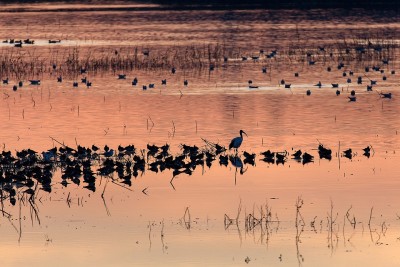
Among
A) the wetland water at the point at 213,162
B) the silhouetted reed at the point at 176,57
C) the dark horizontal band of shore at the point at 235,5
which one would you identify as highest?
the wetland water at the point at 213,162

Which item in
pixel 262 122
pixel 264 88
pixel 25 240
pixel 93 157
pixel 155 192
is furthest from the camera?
pixel 264 88

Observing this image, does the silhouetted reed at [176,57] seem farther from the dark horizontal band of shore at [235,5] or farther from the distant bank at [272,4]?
the dark horizontal band of shore at [235,5]

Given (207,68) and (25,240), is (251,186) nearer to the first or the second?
(25,240)

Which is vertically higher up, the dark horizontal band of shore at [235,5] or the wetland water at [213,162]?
the wetland water at [213,162]

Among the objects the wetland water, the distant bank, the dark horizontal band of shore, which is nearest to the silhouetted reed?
the wetland water

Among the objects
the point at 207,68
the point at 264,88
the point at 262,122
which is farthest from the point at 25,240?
the point at 207,68

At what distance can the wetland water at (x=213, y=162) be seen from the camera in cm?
1817

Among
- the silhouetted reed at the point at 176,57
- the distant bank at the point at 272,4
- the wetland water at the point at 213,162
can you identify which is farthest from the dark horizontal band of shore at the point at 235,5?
the wetland water at the point at 213,162

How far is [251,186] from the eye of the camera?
23281 mm

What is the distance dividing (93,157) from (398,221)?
8420mm

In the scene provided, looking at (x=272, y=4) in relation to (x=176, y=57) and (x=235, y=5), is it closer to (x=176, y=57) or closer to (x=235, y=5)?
(x=235, y=5)

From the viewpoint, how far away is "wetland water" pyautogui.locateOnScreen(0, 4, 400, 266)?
18172 millimetres

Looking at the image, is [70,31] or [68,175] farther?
[70,31]

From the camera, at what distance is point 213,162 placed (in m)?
26.0
